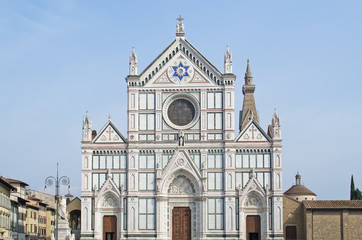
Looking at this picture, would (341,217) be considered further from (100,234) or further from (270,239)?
(100,234)

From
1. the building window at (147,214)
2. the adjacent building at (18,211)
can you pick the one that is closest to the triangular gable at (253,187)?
the building window at (147,214)

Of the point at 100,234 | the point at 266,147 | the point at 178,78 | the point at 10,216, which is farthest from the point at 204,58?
the point at 10,216

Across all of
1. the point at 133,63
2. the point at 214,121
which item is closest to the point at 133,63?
the point at 133,63

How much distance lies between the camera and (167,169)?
51719 mm

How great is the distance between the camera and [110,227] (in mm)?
51688

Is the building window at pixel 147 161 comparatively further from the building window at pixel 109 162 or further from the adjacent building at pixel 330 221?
the adjacent building at pixel 330 221

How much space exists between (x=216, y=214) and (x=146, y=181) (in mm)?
6411

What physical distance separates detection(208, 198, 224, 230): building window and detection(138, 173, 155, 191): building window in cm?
498

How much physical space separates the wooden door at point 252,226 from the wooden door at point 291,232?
3.43 metres

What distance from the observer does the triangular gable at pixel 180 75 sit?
2085 inches

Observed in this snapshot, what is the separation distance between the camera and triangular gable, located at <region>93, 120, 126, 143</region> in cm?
5247

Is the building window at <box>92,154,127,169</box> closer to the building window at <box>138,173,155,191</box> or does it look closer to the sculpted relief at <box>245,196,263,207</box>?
the building window at <box>138,173,155,191</box>

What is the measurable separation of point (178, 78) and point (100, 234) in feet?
47.9

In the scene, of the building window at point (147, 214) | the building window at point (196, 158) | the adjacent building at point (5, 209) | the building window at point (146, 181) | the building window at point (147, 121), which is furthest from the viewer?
the building window at point (147, 121)
